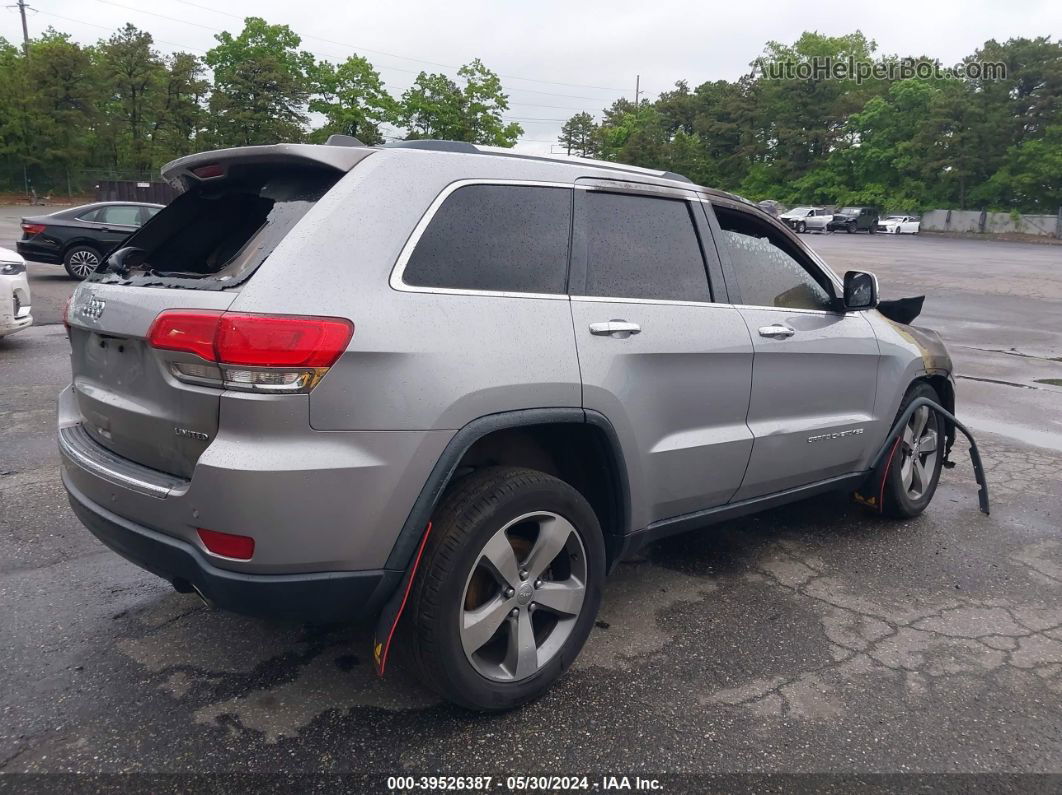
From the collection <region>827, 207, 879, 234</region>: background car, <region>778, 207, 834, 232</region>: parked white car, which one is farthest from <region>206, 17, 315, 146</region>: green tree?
<region>827, 207, 879, 234</region>: background car

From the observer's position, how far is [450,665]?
2.60 m

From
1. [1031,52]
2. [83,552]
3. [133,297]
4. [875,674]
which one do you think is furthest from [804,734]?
[1031,52]

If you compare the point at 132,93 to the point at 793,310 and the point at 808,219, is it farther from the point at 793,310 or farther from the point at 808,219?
the point at 793,310

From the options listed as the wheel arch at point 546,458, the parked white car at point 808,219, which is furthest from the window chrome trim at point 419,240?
the parked white car at point 808,219

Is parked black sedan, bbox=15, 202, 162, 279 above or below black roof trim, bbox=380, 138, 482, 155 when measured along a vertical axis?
below

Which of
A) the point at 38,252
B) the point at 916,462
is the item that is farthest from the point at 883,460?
the point at 38,252

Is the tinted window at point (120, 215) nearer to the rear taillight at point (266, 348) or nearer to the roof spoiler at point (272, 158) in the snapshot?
the roof spoiler at point (272, 158)

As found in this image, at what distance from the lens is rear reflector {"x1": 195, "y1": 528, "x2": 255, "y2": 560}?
236cm

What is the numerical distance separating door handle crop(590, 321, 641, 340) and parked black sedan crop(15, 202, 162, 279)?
14323mm

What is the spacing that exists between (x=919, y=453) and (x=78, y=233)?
15.6 metres

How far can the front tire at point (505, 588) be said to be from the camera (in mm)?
2576

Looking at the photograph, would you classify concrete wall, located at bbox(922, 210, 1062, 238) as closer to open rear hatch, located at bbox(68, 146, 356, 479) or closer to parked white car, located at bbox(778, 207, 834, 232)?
parked white car, located at bbox(778, 207, 834, 232)

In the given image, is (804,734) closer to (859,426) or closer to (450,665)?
(450,665)

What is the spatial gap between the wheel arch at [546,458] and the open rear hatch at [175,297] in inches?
25.8
